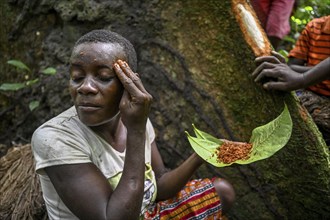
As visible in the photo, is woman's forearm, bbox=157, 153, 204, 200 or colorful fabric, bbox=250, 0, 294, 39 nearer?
woman's forearm, bbox=157, 153, 204, 200

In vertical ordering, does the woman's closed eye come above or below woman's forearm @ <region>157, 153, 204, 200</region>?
above

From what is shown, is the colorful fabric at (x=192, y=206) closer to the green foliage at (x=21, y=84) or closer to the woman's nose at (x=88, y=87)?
the woman's nose at (x=88, y=87)

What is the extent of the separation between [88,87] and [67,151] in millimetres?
279

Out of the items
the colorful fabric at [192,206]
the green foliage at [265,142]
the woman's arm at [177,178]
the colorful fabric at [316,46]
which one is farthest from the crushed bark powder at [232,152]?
the colorful fabric at [316,46]

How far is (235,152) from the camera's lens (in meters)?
2.12

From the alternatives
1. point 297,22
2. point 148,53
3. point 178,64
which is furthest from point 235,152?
point 297,22

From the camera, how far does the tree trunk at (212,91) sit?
2596 millimetres

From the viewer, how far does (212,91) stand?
2.79m

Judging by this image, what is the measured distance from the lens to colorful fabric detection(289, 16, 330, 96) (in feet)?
10.2

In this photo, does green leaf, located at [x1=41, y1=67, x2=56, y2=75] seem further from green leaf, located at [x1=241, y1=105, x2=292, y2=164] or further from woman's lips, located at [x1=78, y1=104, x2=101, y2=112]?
green leaf, located at [x1=241, y1=105, x2=292, y2=164]

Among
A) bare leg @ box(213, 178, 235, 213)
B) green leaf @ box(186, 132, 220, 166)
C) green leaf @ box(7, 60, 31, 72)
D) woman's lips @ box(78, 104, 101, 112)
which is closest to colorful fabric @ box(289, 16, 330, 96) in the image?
bare leg @ box(213, 178, 235, 213)

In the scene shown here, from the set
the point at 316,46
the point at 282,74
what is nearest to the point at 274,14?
the point at 316,46

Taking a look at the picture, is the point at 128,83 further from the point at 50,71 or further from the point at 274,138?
the point at 50,71

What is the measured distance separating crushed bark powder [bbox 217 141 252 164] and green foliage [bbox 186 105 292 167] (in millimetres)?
21
